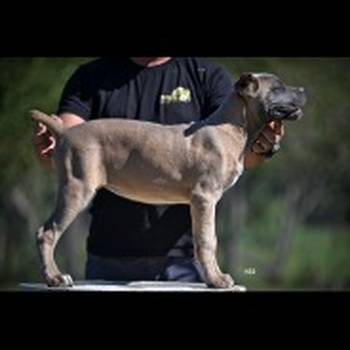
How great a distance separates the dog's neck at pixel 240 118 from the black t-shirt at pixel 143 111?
293 mm

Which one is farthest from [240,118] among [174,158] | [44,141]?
[44,141]

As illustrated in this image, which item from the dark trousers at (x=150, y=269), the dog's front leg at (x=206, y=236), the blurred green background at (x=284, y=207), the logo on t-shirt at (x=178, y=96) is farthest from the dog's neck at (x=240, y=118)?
the blurred green background at (x=284, y=207)

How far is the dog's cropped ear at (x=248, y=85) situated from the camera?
8.91 feet

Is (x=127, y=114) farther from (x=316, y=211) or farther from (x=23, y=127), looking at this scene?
(x=316, y=211)

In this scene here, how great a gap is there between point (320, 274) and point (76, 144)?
6786 mm

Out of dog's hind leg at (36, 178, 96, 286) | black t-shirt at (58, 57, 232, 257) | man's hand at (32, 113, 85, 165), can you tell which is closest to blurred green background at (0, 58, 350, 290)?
black t-shirt at (58, 57, 232, 257)

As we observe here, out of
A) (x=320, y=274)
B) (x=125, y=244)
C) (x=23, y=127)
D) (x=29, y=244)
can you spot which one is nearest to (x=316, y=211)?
(x=320, y=274)

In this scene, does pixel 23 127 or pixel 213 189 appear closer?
pixel 213 189

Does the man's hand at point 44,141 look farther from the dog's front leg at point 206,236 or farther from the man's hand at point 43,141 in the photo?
the dog's front leg at point 206,236

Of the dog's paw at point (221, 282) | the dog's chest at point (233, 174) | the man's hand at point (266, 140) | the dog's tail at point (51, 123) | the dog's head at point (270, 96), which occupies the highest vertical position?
the dog's head at point (270, 96)

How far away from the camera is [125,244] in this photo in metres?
3.10

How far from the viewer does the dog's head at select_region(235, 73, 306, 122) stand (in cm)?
270

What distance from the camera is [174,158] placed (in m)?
→ 2.72

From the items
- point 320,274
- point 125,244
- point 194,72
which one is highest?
point 194,72
